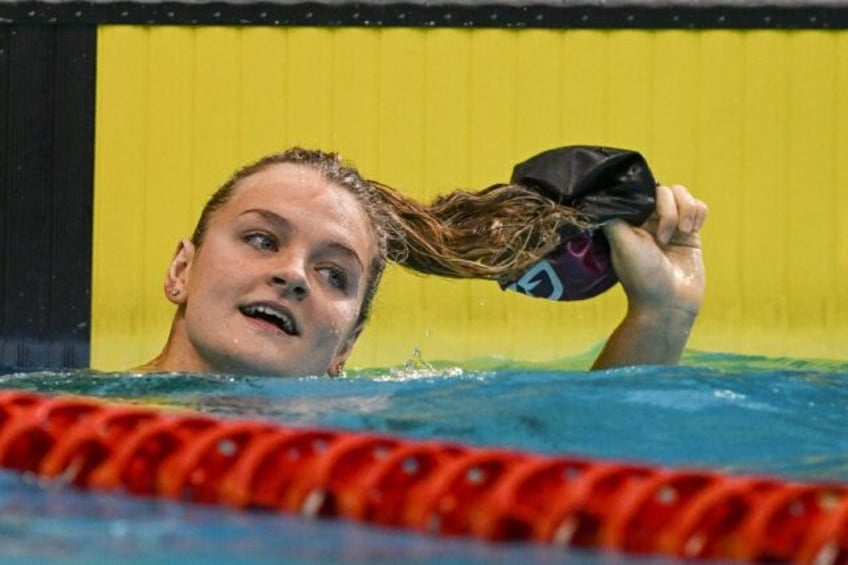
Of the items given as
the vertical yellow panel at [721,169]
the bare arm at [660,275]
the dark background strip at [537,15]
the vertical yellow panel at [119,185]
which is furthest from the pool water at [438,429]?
the dark background strip at [537,15]

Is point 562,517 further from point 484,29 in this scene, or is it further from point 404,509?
point 484,29

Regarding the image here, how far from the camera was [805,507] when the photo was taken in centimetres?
189

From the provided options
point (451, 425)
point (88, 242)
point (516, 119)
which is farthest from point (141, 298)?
point (451, 425)

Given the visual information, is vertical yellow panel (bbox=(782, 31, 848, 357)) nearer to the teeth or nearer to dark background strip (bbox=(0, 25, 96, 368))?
dark background strip (bbox=(0, 25, 96, 368))

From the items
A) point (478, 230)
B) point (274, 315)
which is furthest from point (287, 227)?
point (478, 230)

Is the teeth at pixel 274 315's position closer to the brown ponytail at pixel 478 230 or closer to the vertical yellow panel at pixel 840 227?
the brown ponytail at pixel 478 230

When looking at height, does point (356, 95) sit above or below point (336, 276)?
above

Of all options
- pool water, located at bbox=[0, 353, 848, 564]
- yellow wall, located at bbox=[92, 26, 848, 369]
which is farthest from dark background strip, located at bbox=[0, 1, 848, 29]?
pool water, located at bbox=[0, 353, 848, 564]

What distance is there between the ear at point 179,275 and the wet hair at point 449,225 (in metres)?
0.04

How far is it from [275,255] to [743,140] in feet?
7.80

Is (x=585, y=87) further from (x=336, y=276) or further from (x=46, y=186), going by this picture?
(x=336, y=276)

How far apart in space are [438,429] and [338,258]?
0.55 meters

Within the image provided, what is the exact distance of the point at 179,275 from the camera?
346cm

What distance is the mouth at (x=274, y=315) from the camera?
319cm
